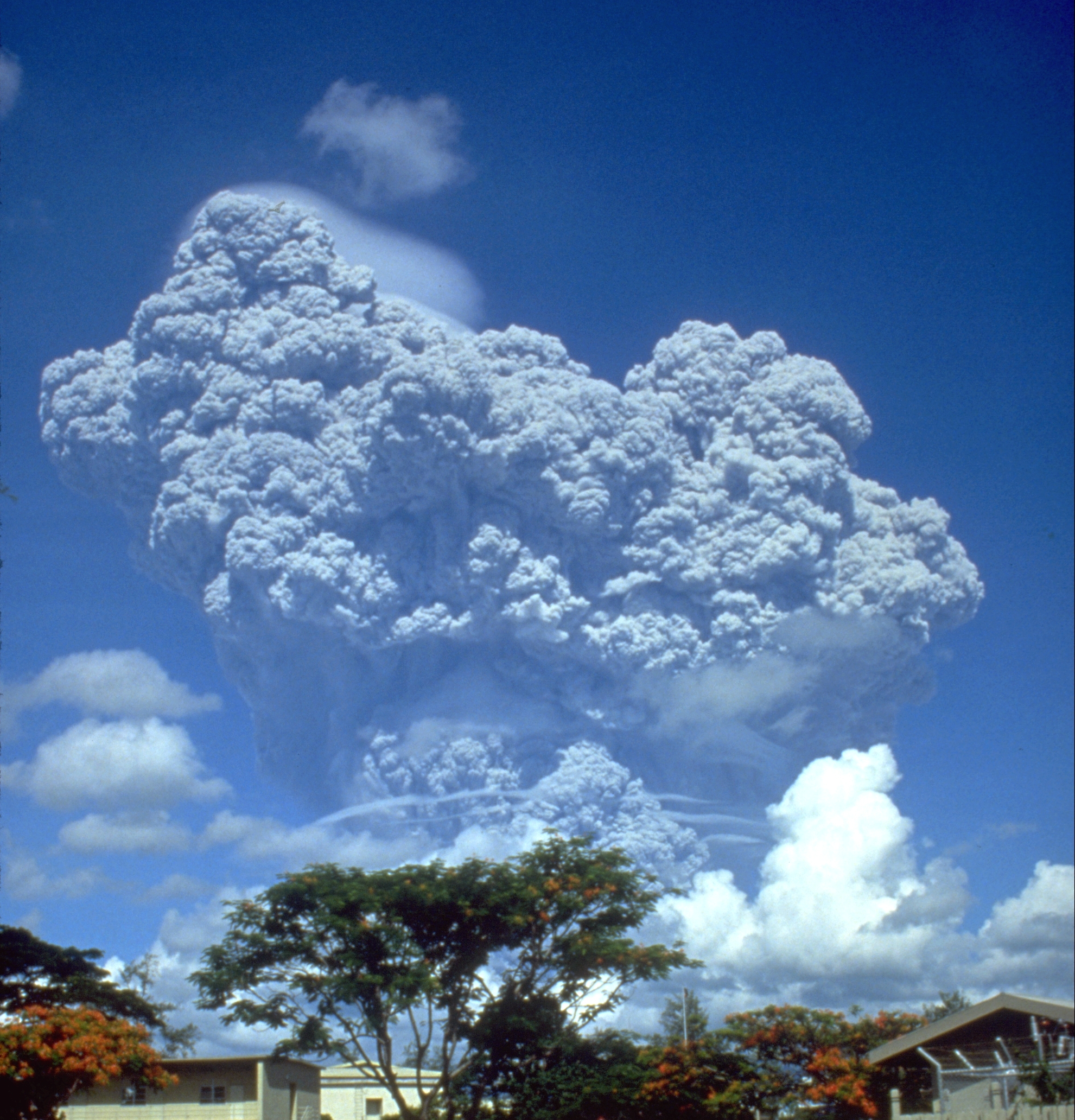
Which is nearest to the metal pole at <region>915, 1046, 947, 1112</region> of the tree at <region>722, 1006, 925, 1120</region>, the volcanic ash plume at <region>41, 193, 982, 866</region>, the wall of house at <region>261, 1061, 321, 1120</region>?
the tree at <region>722, 1006, 925, 1120</region>

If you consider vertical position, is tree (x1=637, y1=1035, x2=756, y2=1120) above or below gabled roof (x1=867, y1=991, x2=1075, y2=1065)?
below

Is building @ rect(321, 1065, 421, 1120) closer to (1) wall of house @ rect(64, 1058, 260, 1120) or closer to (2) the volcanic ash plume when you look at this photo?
(1) wall of house @ rect(64, 1058, 260, 1120)

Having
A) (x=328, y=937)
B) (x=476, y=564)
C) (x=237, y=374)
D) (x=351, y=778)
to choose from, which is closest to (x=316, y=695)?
(x=351, y=778)

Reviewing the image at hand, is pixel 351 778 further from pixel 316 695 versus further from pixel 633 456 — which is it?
pixel 633 456

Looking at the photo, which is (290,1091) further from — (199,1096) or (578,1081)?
(578,1081)

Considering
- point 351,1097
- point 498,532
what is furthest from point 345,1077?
point 498,532
